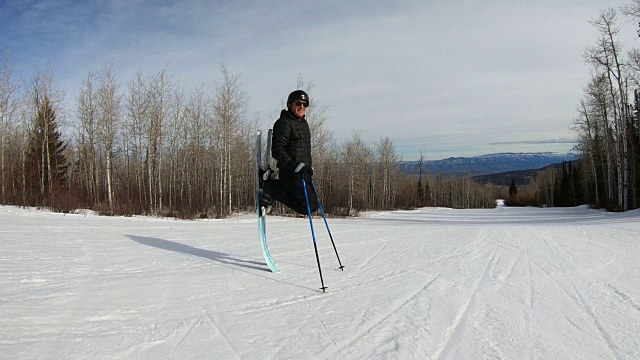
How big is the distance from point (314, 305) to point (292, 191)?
171 cm

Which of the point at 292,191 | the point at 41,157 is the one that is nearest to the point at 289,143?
the point at 292,191

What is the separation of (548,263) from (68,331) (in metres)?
5.46

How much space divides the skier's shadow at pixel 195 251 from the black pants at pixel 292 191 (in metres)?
0.90

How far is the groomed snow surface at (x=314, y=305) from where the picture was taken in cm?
218

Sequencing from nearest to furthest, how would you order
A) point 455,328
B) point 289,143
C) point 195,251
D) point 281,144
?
point 455,328 → point 281,144 → point 289,143 → point 195,251

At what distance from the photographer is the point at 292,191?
4371mm

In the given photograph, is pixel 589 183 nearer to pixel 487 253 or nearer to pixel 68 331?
pixel 487 253

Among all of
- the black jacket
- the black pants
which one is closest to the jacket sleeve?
the black jacket

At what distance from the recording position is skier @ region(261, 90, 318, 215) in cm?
418

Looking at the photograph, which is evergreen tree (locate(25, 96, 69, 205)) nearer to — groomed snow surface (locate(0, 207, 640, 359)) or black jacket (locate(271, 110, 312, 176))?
groomed snow surface (locate(0, 207, 640, 359))

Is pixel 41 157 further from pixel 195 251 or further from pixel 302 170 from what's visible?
pixel 302 170

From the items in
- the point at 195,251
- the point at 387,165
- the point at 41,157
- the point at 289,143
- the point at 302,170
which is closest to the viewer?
the point at 302,170

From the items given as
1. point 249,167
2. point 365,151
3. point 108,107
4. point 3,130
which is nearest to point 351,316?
point 108,107

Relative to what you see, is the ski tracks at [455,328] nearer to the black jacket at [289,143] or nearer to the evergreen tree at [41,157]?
the black jacket at [289,143]
